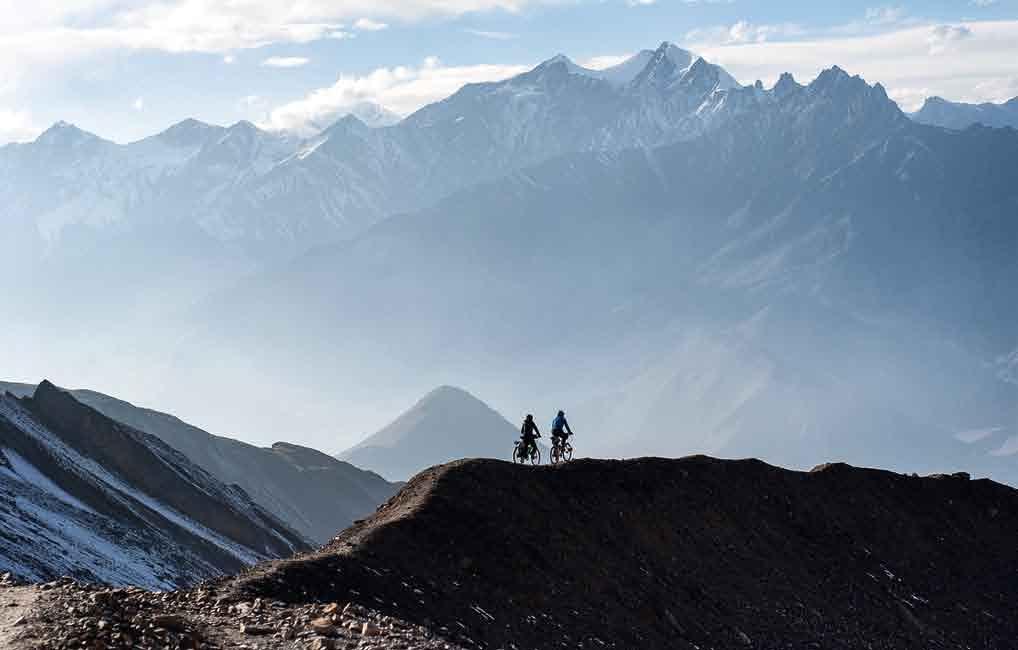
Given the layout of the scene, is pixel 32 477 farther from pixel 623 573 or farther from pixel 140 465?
pixel 623 573

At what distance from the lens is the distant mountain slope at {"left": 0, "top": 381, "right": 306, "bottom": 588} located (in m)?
77.1

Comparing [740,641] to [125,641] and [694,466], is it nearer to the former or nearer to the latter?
[694,466]

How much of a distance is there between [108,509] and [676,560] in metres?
Result: 62.0

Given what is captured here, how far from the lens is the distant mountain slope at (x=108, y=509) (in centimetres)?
7706

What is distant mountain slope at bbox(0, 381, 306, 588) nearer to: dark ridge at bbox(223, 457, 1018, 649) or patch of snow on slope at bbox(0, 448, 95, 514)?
patch of snow on slope at bbox(0, 448, 95, 514)

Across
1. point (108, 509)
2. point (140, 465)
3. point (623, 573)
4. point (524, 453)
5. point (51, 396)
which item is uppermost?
point (51, 396)

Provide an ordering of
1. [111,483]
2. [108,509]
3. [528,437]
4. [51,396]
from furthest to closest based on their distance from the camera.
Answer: [51,396] < [111,483] < [108,509] < [528,437]

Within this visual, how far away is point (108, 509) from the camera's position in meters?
96.8

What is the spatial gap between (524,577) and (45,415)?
94755 mm

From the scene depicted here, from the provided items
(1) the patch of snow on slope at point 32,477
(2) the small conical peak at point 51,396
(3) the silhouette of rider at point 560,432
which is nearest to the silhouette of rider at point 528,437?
(3) the silhouette of rider at point 560,432

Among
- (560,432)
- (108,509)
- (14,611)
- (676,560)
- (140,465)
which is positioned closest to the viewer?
(14,611)

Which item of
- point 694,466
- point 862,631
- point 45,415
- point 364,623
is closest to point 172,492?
point 45,415

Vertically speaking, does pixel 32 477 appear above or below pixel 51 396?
below

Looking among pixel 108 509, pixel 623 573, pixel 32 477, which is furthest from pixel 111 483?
pixel 623 573
